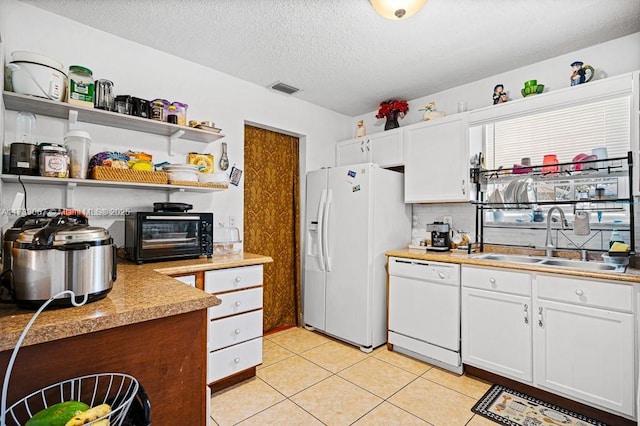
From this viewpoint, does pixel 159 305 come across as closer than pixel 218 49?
Yes

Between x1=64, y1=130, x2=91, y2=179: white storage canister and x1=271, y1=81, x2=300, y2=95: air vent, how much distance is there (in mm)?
1724

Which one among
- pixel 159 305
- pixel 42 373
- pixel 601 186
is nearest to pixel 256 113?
pixel 159 305

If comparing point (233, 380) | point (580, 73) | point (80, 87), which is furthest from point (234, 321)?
point (580, 73)

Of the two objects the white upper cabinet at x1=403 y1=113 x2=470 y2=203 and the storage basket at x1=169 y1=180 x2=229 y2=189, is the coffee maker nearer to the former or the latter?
the white upper cabinet at x1=403 y1=113 x2=470 y2=203

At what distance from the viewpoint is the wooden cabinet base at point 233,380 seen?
7.32 ft

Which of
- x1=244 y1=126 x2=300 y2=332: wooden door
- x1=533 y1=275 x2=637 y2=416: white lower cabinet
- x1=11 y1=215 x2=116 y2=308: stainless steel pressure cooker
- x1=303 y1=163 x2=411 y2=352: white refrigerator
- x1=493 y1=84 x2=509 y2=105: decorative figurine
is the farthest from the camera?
x1=244 y1=126 x2=300 y2=332: wooden door

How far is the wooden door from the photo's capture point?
3344mm

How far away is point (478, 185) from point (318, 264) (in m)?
1.69

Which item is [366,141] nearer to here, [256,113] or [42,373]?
[256,113]

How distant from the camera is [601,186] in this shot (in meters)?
2.41

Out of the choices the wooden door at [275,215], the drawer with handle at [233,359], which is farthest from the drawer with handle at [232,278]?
the wooden door at [275,215]

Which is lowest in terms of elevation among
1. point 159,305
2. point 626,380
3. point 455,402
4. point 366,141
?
point 455,402

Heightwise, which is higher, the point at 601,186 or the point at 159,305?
the point at 601,186

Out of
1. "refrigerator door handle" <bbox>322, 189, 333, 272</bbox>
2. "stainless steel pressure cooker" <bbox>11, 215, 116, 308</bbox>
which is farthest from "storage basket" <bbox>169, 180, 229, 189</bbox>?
"stainless steel pressure cooker" <bbox>11, 215, 116, 308</bbox>
